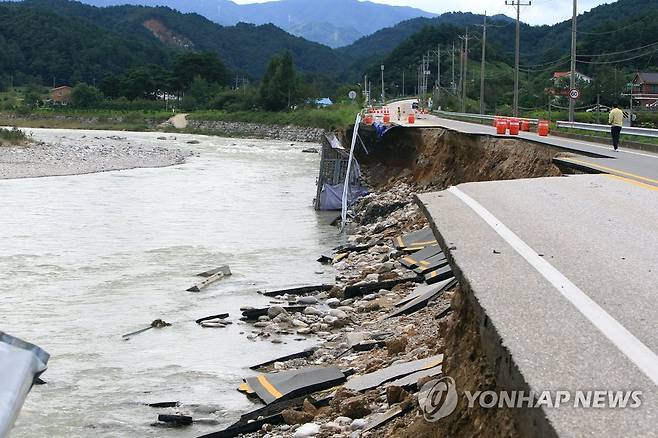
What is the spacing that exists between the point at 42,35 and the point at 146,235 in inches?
7384

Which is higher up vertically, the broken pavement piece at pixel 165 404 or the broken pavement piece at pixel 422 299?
the broken pavement piece at pixel 422 299

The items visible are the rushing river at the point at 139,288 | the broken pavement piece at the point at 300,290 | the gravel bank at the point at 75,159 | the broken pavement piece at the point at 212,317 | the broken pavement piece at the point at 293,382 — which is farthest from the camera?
the gravel bank at the point at 75,159

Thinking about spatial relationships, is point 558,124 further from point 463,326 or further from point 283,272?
point 463,326

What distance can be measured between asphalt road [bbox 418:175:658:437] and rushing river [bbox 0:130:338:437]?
3509 mm

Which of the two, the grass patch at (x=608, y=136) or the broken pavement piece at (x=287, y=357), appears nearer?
the broken pavement piece at (x=287, y=357)

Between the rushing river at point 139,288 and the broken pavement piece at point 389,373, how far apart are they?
1635 millimetres

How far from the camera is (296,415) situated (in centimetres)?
858

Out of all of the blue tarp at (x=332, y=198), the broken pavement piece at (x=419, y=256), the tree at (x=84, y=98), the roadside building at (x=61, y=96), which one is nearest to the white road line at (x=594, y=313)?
the broken pavement piece at (x=419, y=256)

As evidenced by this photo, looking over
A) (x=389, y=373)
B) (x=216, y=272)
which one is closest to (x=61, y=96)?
(x=216, y=272)

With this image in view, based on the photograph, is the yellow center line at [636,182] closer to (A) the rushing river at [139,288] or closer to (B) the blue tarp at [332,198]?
(A) the rushing river at [139,288]

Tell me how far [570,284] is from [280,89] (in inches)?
4877

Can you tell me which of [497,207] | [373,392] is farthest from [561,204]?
[373,392]

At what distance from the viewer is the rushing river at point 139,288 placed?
416 inches

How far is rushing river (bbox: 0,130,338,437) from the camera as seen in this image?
1056 centimetres
